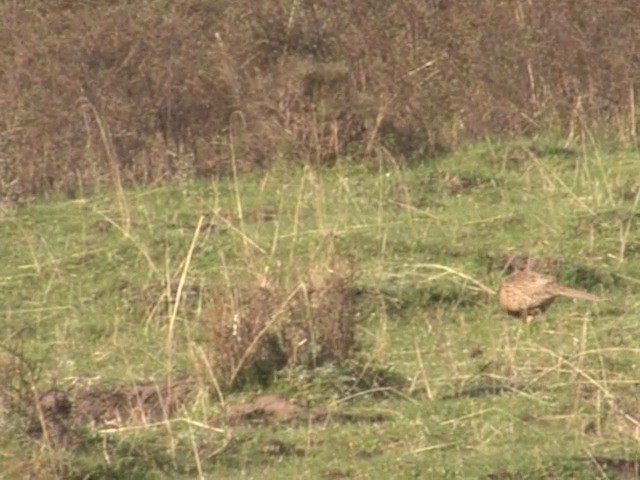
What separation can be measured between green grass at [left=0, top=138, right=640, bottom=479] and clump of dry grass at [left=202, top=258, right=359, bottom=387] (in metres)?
0.09

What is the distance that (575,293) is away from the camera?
7.30 m

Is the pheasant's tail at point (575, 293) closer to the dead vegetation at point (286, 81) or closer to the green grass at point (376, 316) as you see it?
the green grass at point (376, 316)

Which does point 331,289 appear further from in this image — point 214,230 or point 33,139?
point 33,139

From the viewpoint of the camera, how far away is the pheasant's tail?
7250mm

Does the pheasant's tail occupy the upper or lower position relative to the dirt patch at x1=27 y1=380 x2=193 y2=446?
lower

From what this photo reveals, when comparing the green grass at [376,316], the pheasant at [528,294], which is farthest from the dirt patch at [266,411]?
the pheasant at [528,294]

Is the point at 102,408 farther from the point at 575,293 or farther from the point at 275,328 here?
the point at 575,293

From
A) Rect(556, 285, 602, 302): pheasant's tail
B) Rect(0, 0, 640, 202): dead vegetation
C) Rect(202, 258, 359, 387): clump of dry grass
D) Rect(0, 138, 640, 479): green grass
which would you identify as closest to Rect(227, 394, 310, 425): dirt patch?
Rect(0, 138, 640, 479): green grass

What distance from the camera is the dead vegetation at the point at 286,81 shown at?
11.5 m

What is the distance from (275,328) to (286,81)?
20.7 ft

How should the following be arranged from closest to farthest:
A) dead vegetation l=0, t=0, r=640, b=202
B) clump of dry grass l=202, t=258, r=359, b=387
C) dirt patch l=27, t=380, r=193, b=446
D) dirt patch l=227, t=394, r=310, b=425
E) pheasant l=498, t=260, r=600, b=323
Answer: dirt patch l=27, t=380, r=193, b=446 → dirt patch l=227, t=394, r=310, b=425 → clump of dry grass l=202, t=258, r=359, b=387 → pheasant l=498, t=260, r=600, b=323 → dead vegetation l=0, t=0, r=640, b=202

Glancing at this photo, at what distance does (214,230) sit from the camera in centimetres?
874

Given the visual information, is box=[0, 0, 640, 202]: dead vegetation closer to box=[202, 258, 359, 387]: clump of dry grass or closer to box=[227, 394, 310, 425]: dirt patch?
box=[202, 258, 359, 387]: clump of dry grass

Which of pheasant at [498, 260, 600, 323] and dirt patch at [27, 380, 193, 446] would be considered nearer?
dirt patch at [27, 380, 193, 446]
